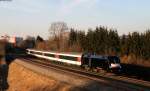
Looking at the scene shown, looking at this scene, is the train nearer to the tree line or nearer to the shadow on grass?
the shadow on grass

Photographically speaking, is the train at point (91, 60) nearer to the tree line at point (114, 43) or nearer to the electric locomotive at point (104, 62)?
the electric locomotive at point (104, 62)

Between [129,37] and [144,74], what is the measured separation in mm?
21350

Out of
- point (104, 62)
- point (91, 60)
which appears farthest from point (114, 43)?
point (104, 62)

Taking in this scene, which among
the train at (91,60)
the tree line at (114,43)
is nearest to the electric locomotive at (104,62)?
the train at (91,60)

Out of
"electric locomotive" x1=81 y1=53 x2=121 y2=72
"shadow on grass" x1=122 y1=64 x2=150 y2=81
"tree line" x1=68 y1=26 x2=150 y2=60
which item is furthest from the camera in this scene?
"tree line" x1=68 y1=26 x2=150 y2=60

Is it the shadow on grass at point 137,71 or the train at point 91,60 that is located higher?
the train at point 91,60

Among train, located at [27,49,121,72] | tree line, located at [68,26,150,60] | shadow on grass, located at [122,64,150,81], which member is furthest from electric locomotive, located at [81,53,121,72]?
tree line, located at [68,26,150,60]

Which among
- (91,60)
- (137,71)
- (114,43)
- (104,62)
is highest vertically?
(114,43)

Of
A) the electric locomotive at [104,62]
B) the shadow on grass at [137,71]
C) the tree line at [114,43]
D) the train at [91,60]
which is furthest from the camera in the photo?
the tree line at [114,43]

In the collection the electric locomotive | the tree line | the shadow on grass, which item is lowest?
the shadow on grass

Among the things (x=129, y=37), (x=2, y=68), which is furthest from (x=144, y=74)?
(x=2, y=68)

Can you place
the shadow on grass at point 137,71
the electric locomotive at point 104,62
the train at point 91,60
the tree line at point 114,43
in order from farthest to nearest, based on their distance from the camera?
the tree line at point 114,43
the train at point 91,60
the electric locomotive at point 104,62
the shadow on grass at point 137,71

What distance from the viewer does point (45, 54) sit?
70.7 m

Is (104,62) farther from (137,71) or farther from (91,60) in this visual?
(137,71)
